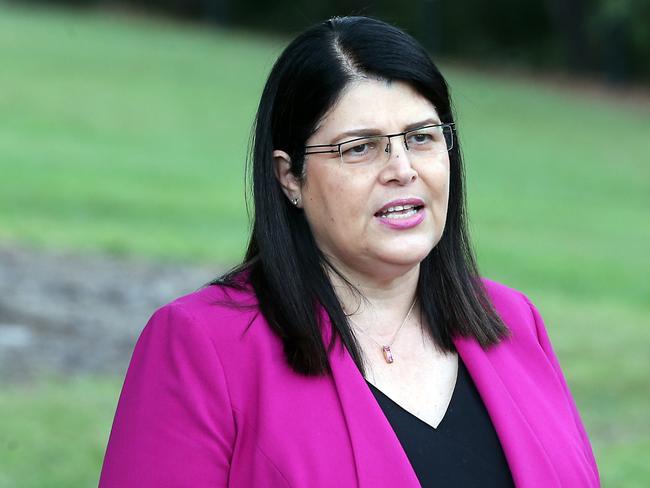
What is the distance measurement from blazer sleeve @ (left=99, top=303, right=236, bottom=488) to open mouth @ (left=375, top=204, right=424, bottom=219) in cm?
47

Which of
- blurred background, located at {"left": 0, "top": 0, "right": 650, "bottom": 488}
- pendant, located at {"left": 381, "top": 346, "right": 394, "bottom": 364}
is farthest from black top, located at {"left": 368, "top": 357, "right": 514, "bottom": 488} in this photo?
blurred background, located at {"left": 0, "top": 0, "right": 650, "bottom": 488}

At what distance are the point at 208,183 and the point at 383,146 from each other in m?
14.4

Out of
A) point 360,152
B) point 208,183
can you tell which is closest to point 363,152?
point 360,152

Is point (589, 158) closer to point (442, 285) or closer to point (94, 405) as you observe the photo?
point (94, 405)

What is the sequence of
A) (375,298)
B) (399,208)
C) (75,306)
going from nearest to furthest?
(399,208)
(375,298)
(75,306)

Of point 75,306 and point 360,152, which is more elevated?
point 360,152

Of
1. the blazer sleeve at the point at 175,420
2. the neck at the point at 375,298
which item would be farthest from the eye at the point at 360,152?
the blazer sleeve at the point at 175,420

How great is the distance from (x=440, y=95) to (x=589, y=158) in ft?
68.9

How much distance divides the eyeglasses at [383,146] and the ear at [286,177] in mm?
74

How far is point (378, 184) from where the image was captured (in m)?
2.89

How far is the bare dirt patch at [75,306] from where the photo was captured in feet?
28.1

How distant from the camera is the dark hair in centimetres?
288

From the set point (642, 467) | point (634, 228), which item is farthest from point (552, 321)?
point (634, 228)

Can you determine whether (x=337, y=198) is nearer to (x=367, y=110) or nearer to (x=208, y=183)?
(x=367, y=110)
